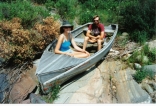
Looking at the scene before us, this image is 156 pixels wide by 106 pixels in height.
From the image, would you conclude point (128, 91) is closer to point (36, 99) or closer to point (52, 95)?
point (52, 95)

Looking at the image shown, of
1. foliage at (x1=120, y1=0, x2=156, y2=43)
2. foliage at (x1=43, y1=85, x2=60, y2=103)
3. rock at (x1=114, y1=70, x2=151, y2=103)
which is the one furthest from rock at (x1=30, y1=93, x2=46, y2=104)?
foliage at (x1=120, y1=0, x2=156, y2=43)

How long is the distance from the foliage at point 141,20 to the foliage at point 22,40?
336 cm

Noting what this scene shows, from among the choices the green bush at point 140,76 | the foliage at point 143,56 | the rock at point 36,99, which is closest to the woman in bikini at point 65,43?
the rock at point 36,99

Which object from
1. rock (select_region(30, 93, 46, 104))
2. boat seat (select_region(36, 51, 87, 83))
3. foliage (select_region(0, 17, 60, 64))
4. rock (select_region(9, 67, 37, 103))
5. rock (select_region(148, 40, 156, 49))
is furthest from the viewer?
rock (select_region(148, 40, 156, 49))

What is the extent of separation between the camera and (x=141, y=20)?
9.45m

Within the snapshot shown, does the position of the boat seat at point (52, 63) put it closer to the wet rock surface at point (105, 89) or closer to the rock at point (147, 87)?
the wet rock surface at point (105, 89)

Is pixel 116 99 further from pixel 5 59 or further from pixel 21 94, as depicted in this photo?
pixel 5 59

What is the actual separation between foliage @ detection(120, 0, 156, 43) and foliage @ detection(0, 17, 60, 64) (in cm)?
336

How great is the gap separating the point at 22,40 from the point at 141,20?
16.1ft

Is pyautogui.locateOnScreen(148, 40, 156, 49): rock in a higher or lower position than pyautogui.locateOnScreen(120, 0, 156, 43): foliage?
lower

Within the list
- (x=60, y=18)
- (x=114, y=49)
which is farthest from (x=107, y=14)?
(x=114, y=49)

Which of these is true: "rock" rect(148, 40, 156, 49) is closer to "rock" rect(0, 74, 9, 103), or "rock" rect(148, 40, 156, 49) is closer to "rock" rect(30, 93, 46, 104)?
"rock" rect(30, 93, 46, 104)

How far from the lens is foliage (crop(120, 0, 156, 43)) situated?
927 cm

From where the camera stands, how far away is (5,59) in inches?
283
